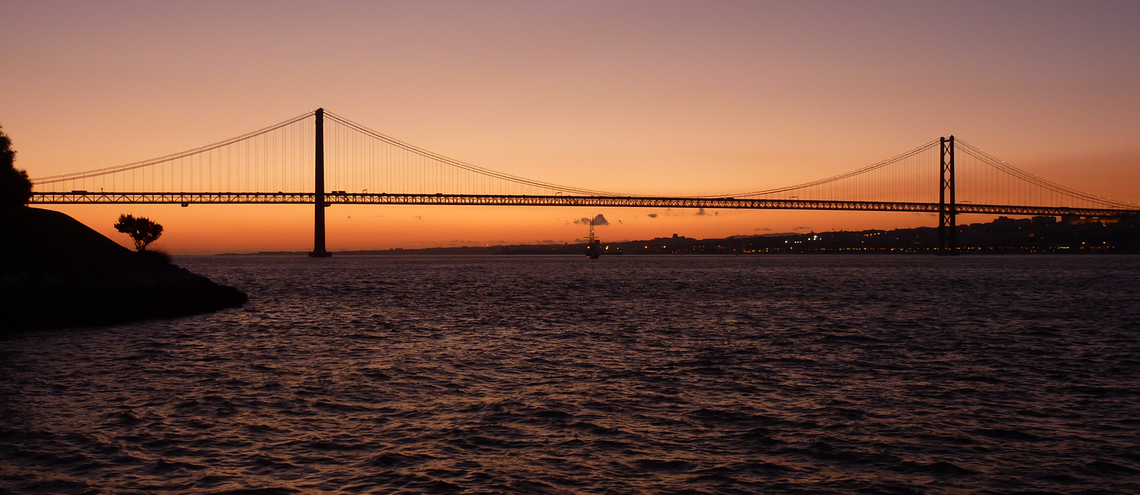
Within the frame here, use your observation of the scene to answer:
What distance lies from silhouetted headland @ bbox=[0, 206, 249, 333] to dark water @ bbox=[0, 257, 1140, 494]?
8.00 ft

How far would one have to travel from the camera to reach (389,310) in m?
33.0

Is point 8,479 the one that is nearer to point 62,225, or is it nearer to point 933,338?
point 933,338

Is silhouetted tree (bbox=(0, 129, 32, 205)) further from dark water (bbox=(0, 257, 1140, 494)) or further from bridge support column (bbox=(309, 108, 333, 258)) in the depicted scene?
bridge support column (bbox=(309, 108, 333, 258))

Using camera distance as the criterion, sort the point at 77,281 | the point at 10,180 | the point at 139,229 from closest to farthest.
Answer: the point at 77,281
the point at 10,180
the point at 139,229

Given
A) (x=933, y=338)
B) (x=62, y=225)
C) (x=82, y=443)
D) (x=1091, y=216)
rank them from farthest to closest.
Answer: (x=1091, y=216), (x=62, y=225), (x=933, y=338), (x=82, y=443)

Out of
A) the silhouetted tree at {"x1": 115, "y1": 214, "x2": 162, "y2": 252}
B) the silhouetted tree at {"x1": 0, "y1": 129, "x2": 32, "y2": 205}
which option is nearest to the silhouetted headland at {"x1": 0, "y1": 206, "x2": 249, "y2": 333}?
the silhouetted tree at {"x1": 0, "y1": 129, "x2": 32, "y2": 205}

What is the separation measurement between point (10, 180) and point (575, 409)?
35454 mm

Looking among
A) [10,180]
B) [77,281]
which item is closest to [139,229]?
[10,180]

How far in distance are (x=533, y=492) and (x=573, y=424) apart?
119 inches

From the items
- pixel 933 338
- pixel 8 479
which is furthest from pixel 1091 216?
pixel 8 479

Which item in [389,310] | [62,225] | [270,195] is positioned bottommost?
[389,310]

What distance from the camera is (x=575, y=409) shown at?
11.8 meters

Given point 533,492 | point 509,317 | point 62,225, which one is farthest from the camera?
point 62,225

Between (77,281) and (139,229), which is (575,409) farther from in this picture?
(139,229)
